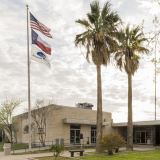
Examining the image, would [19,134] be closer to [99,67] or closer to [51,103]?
[51,103]

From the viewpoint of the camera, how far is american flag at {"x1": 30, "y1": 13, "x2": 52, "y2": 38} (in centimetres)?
2012

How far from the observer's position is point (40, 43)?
67.2 ft

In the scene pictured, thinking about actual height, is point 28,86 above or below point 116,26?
below

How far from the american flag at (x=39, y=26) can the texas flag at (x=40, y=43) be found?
1.93 ft

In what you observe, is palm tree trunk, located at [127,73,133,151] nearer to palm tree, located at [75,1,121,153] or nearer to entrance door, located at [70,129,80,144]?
palm tree, located at [75,1,121,153]

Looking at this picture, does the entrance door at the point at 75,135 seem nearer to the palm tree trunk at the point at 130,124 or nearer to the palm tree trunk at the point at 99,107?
the palm tree trunk at the point at 130,124

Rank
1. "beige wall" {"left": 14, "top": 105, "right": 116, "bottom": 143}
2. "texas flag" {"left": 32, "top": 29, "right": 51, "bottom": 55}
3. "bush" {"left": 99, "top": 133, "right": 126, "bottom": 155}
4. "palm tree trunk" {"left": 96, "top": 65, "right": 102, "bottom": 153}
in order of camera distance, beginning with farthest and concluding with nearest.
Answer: "beige wall" {"left": 14, "top": 105, "right": 116, "bottom": 143} < "texas flag" {"left": 32, "top": 29, "right": 51, "bottom": 55} < "palm tree trunk" {"left": 96, "top": 65, "right": 102, "bottom": 153} < "bush" {"left": 99, "top": 133, "right": 126, "bottom": 155}

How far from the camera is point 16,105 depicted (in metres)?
34.5

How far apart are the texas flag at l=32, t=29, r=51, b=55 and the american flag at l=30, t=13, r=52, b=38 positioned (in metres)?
0.59

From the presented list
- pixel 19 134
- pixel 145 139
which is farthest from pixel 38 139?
pixel 145 139

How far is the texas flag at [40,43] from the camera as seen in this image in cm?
1992

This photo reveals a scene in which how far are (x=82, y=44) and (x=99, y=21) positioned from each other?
2.60 meters

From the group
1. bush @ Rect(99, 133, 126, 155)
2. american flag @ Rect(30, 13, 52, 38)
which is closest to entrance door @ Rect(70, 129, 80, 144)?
bush @ Rect(99, 133, 126, 155)

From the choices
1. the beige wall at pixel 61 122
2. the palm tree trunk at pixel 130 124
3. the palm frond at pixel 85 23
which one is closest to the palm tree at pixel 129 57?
the palm tree trunk at pixel 130 124
